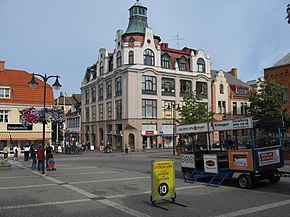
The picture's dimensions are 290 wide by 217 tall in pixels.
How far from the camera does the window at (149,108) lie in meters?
49.3

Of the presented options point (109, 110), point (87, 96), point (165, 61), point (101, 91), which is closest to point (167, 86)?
point (165, 61)

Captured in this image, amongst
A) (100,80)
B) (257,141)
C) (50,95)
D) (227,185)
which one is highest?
(100,80)

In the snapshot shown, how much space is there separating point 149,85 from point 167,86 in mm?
3649

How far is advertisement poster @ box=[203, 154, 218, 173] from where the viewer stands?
1315 cm

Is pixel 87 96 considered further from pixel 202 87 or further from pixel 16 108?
pixel 16 108

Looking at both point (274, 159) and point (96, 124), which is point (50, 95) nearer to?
point (96, 124)

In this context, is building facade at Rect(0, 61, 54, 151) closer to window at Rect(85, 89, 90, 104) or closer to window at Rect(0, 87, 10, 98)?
window at Rect(0, 87, 10, 98)

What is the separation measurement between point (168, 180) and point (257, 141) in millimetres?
4556

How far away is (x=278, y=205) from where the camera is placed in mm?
9078

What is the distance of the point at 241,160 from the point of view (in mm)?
12141

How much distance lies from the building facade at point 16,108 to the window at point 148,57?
56.2 feet

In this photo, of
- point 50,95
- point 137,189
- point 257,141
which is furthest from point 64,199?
point 50,95

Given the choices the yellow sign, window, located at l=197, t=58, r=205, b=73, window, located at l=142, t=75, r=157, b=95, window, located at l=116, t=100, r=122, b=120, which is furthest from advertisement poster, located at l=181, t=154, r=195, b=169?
window, located at l=197, t=58, r=205, b=73

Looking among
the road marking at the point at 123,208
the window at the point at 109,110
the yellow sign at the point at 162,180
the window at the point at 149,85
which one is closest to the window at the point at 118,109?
the window at the point at 109,110
